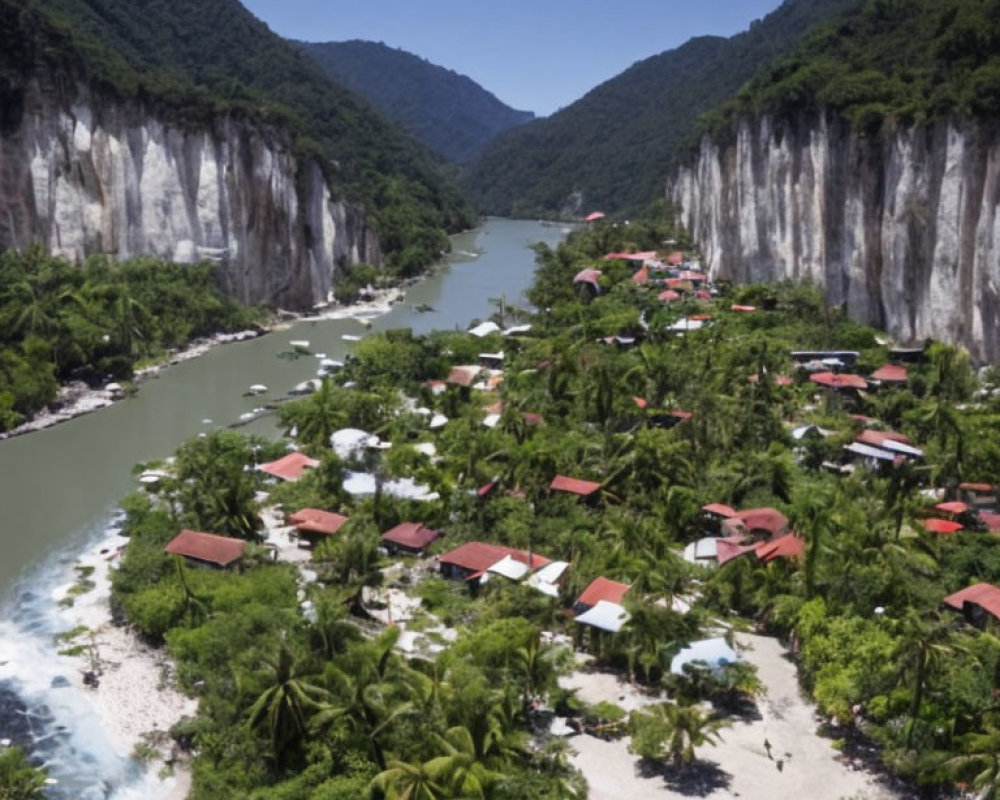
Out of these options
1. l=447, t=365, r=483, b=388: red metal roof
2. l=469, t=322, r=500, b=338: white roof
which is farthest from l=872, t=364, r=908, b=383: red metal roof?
l=469, t=322, r=500, b=338: white roof

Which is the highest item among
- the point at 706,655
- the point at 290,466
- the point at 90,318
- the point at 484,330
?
the point at 90,318

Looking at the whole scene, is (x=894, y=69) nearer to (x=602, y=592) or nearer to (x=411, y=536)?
(x=411, y=536)

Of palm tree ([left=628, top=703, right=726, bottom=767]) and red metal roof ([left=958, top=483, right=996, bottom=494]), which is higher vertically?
red metal roof ([left=958, top=483, right=996, bottom=494])

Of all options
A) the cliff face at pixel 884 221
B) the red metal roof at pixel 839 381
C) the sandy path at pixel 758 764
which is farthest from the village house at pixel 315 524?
the cliff face at pixel 884 221

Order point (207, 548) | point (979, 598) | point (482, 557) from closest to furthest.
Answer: point (979, 598)
point (207, 548)
point (482, 557)

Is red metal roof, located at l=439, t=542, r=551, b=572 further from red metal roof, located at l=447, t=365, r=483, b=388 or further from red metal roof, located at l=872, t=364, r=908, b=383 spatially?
red metal roof, located at l=872, t=364, r=908, b=383

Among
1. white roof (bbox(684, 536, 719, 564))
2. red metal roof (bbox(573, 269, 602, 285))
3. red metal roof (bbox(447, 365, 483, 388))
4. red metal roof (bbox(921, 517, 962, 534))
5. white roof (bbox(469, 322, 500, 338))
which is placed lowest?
white roof (bbox(684, 536, 719, 564))

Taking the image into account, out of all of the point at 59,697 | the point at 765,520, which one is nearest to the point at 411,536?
the point at 765,520
